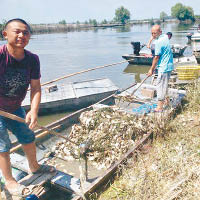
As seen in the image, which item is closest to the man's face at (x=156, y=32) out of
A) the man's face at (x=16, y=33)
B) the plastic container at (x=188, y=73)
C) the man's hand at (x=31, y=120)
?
the plastic container at (x=188, y=73)

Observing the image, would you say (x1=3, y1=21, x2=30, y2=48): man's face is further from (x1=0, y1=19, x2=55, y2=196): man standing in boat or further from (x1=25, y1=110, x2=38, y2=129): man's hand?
(x1=25, y1=110, x2=38, y2=129): man's hand

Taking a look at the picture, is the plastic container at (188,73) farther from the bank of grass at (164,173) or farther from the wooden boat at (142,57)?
the wooden boat at (142,57)

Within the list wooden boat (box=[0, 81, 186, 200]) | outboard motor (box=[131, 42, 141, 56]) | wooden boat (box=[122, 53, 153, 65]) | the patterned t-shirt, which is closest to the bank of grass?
wooden boat (box=[0, 81, 186, 200])

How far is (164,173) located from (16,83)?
260 centimetres

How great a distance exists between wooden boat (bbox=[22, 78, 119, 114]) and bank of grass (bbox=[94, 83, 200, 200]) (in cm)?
380

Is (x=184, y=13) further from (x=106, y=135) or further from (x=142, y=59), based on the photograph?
(x=106, y=135)

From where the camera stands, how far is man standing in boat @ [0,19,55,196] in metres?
2.64

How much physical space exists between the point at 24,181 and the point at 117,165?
5.23 ft

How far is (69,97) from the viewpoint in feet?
26.1

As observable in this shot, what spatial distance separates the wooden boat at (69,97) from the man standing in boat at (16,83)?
4638 millimetres

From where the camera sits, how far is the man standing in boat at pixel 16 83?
104 inches

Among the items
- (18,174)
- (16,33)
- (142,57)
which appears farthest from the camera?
(142,57)

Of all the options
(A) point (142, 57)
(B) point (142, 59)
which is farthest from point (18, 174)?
(B) point (142, 59)

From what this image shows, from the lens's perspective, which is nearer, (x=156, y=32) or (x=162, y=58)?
(x=156, y=32)
